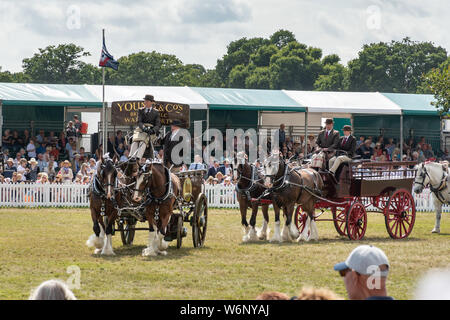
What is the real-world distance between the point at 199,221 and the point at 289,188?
227cm

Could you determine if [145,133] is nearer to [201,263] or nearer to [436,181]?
[201,263]

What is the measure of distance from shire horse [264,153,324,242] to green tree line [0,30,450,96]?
2560 inches

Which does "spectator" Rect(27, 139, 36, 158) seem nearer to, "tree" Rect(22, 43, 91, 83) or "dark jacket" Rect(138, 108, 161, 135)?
"dark jacket" Rect(138, 108, 161, 135)

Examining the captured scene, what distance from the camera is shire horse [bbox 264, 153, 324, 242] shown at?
15789 millimetres

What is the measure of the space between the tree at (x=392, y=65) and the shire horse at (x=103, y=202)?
234ft

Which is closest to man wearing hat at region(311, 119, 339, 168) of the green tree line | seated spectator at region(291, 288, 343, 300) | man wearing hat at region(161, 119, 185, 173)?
man wearing hat at region(161, 119, 185, 173)

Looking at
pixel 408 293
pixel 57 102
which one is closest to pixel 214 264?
pixel 408 293

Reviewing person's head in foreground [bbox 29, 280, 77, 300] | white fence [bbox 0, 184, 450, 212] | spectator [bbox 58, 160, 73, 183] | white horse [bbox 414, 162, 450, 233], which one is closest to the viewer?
person's head in foreground [bbox 29, 280, 77, 300]

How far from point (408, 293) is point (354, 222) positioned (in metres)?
7.06

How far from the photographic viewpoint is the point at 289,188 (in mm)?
15898

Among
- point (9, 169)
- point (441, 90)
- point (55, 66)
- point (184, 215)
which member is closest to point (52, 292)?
point (184, 215)
